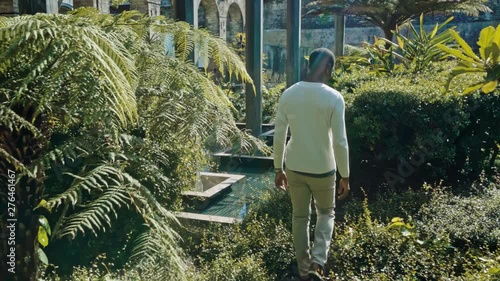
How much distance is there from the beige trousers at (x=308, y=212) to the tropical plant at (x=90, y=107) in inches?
19.8

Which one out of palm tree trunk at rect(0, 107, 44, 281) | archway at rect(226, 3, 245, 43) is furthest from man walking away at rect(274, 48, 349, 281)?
archway at rect(226, 3, 245, 43)

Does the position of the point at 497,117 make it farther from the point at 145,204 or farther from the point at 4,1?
the point at 4,1

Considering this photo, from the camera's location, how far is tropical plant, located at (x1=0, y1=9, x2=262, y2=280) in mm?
2059

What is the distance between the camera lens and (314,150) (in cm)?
331

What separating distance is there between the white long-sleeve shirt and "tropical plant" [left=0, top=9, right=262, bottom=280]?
0.39 m

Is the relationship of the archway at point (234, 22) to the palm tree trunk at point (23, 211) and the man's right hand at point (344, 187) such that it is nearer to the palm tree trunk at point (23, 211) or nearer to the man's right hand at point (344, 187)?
the man's right hand at point (344, 187)

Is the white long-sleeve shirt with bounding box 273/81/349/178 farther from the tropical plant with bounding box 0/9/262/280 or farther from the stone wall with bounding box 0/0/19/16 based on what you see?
the stone wall with bounding box 0/0/19/16

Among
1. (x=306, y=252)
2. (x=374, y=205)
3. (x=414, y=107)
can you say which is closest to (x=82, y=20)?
(x=306, y=252)

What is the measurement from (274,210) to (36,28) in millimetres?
3040

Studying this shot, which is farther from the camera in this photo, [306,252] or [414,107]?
[414,107]

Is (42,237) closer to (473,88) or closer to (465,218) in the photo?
(465,218)

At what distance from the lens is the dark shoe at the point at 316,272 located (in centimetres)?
338

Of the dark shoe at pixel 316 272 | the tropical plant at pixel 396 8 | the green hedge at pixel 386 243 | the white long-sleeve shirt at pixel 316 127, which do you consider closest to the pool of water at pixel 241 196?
the green hedge at pixel 386 243

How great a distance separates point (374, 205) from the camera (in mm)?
4676
